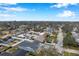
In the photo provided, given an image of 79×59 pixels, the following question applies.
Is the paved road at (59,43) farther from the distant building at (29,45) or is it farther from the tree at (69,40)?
the distant building at (29,45)

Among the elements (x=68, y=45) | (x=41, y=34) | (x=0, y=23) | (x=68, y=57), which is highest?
(x=0, y=23)

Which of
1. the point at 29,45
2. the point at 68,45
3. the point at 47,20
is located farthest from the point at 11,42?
the point at 68,45

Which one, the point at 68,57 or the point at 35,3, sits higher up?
the point at 35,3

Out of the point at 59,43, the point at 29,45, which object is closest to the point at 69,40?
the point at 59,43

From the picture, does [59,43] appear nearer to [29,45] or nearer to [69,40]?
[69,40]

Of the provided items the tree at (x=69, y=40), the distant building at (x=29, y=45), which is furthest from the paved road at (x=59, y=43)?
the distant building at (x=29, y=45)

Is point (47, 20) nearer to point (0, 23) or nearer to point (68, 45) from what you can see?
point (68, 45)

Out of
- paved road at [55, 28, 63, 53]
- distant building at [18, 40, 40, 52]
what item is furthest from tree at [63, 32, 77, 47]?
distant building at [18, 40, 40, 52]

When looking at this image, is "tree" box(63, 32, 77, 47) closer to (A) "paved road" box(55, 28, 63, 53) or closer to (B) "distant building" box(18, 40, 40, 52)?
(A) "paved road" box(55, 28, 63, 53)

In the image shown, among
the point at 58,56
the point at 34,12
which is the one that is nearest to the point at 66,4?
the point at 34,12
